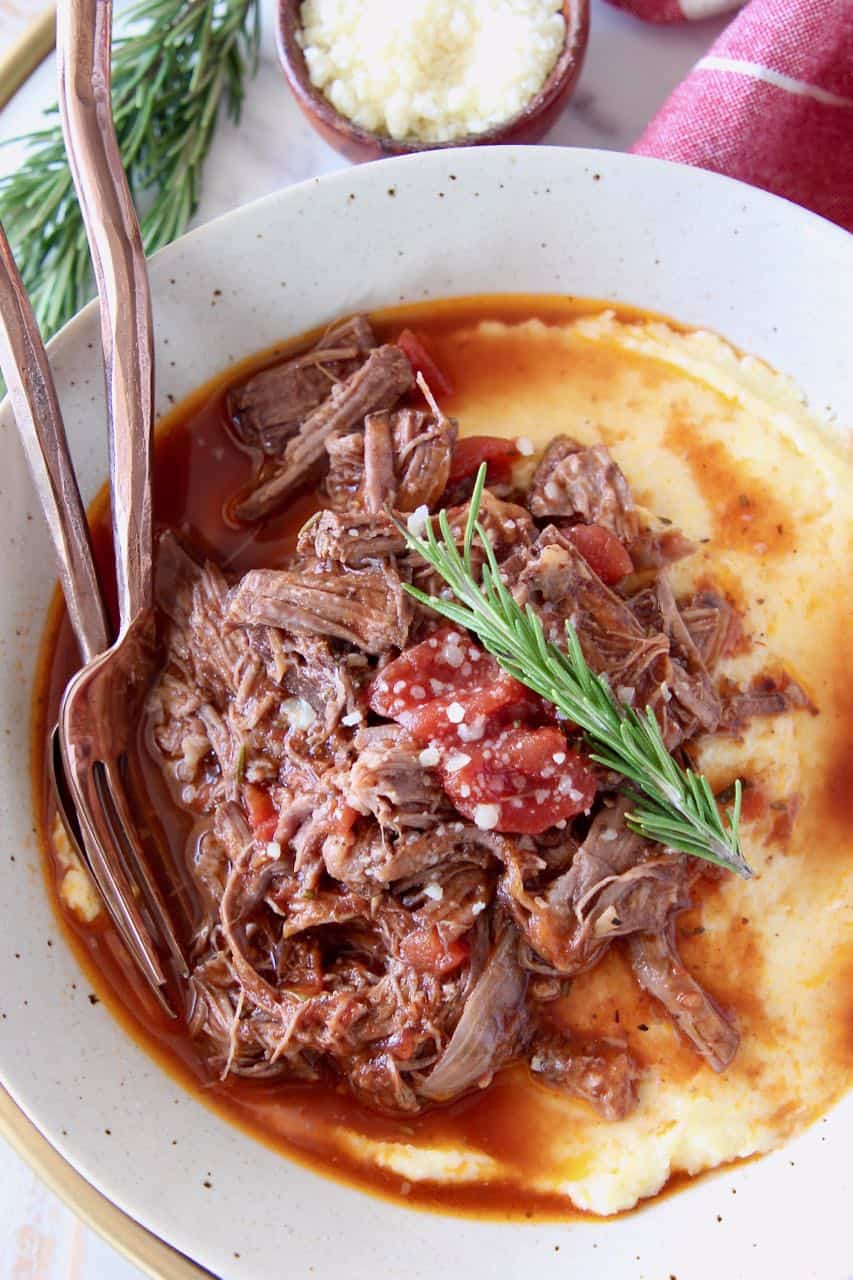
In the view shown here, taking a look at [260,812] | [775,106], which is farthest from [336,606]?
[775,106]

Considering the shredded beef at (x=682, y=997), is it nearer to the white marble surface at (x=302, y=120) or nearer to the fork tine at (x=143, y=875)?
the fork tine at (x=143, y=875)

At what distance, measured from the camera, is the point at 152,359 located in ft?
12.2

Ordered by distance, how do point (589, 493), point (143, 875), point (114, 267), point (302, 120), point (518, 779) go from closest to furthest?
point (518, 779) < point (114, 267) < point (143, 875) < point (589, 493) < point (302, 120)

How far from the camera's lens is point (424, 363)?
4180 millimetres

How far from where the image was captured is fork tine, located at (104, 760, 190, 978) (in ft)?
12.3

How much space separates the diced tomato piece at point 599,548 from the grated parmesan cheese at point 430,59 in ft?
5.09

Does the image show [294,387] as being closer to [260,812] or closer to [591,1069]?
[260,812]

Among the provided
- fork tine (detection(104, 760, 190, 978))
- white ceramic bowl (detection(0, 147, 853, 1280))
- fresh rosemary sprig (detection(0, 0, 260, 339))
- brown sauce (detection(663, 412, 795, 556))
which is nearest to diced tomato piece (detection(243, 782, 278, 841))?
fork tine (detection(104, 760, 190, 978))

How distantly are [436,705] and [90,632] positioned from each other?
3.88 feet

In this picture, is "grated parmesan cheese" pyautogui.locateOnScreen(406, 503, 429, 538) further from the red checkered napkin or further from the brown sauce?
the red checkered napkin

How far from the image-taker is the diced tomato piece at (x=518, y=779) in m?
3.37

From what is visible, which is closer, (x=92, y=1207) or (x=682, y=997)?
(x=92, y=1207)

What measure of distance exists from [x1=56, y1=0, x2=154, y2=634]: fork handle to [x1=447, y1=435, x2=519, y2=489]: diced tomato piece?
3.43 ft

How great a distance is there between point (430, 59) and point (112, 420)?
1.82 meters
